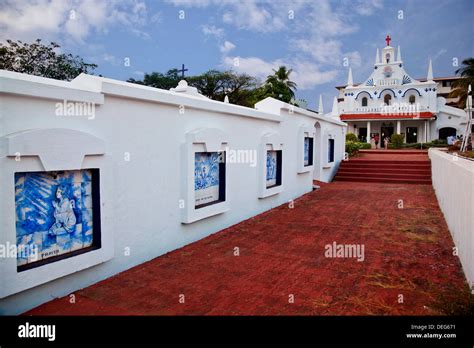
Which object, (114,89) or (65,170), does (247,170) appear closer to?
(114,89)

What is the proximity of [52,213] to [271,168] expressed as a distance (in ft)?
20.7

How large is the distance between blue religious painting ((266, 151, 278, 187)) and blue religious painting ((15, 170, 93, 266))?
18.2ft

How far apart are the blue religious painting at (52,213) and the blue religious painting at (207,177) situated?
2.28 metres

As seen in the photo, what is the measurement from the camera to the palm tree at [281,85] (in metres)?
31.6

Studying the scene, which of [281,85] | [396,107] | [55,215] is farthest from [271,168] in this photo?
[396,107]

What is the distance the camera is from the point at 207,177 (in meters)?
6.53

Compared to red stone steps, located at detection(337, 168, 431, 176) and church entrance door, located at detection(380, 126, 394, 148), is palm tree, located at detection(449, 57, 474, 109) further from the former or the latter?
red stone steps, located at detection(337, 168, 431, 176)

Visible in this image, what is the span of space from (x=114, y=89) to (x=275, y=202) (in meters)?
6.05

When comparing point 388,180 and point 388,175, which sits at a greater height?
point 388,175

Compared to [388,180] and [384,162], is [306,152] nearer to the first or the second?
[388,180]

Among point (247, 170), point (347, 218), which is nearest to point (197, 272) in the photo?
point (247, 170)

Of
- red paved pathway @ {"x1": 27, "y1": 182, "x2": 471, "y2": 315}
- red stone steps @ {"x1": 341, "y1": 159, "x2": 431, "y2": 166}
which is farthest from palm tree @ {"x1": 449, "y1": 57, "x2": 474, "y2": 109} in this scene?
red paved pathway @ {"x1": 27, "y1": 182, "x2": 471, "y2": 315}

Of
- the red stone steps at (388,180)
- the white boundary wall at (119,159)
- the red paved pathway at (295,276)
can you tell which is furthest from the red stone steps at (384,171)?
the white boundary wall at (119,159)

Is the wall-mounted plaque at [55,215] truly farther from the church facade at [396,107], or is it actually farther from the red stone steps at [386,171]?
the church facade at [396,107]
